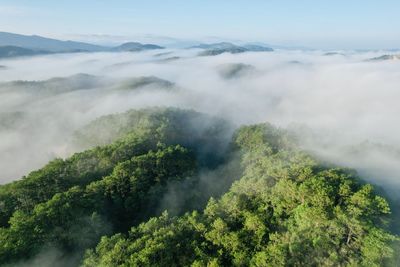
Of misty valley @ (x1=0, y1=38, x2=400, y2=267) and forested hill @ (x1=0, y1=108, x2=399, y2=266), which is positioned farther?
misty valley @ (x1=0, y1=38, x2=400, y2=267)

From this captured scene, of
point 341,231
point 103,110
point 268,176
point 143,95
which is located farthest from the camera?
point 143,95

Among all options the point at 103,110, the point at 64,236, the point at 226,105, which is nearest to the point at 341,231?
the point at 64,236

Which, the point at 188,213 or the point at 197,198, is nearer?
the point at 188,213

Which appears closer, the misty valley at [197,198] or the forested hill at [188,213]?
the forested hill at [188,213]

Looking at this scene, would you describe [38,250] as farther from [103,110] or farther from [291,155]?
[103,110]

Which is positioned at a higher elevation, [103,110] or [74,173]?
[74,173]

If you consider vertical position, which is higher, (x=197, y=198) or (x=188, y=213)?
(x=188, y=213)

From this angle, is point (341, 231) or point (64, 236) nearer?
point (341, 231)

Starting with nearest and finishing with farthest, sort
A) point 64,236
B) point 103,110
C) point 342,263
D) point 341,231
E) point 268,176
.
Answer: point 342,263
point 341,231
point 64,236
point 268,176
point 103,110
